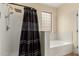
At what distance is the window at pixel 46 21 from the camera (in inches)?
78.4

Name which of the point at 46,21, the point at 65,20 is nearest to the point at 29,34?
the point at 46,21

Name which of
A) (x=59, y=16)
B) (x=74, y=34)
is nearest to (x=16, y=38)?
(x=59, y=16)

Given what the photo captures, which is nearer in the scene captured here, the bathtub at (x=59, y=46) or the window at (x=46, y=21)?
the bathtub at (x=59, y=46)

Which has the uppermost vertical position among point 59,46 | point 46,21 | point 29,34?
point 46,21

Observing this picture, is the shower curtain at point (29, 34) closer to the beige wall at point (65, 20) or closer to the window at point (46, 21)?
the window at point (46, 21)

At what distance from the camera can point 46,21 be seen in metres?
2.03

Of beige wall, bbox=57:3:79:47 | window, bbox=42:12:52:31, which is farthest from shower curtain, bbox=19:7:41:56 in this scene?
beige wall, bbox=57:3:79:47

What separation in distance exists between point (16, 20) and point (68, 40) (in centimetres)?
103

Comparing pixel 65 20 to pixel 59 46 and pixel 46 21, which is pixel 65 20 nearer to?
pixel 46 21

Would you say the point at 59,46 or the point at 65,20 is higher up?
the point at 65,20

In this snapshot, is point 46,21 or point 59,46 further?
point 46,21

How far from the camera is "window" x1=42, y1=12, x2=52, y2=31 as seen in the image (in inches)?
78.4

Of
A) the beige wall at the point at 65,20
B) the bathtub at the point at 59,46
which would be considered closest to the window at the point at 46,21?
the beige wall at the point at 65,20

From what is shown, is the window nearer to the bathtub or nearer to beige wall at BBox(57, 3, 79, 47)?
beige wall at BBox(57, 3, 79, 47)
